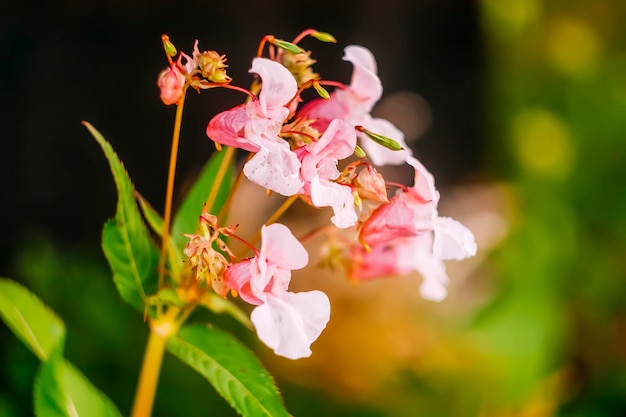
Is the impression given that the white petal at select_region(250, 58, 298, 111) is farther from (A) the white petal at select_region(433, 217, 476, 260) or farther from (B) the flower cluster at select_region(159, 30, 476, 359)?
(A) the white petal at select_region(433, 217, 476, 260)

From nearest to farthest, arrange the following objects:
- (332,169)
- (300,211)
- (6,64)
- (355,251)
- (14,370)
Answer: (332,169)
(355,251)
(14,370)
(6,64)
(300,211)

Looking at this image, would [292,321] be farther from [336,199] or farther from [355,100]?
[355,100]

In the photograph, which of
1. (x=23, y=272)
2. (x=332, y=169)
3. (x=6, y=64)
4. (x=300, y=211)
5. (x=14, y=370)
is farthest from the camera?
(x=300, y=211)

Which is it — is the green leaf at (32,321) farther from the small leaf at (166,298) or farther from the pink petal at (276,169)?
the pink petal at (276,169)

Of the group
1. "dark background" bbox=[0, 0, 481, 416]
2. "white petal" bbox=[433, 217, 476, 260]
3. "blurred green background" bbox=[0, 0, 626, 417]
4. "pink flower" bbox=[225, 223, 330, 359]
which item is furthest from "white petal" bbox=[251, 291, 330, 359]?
"dark background" bbox=[0, 0, 481, 416]

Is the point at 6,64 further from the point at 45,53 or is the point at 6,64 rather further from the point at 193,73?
Result: the point at 193,73

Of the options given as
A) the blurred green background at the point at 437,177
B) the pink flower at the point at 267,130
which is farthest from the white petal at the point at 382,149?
the blurred green background at the point at 437,177

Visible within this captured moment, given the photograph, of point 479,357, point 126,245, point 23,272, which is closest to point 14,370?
point 23,272
